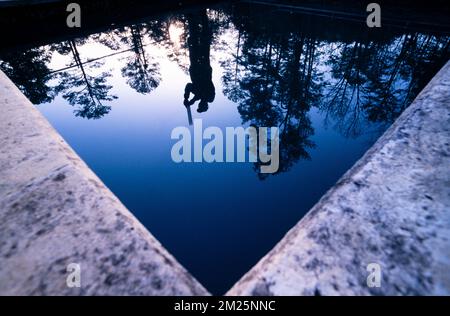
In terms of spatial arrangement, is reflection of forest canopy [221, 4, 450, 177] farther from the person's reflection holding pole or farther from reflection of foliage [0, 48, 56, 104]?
reflection of foliage [0, 48, 56, 104]

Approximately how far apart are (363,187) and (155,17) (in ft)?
35.7

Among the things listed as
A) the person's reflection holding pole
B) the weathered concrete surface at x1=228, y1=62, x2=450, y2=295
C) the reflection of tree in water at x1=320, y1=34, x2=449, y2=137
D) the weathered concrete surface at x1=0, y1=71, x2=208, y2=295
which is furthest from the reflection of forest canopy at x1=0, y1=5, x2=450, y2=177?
the weathered concrete surface at x1=0, y1=71, x2=208, y2=295

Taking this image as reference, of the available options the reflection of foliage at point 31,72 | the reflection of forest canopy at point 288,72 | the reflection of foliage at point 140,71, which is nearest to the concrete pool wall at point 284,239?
the reflection of forest canopy at point 288,72

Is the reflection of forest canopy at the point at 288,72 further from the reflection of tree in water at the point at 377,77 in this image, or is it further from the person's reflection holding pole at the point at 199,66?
the person's reflection holding pole at the point at 199,66

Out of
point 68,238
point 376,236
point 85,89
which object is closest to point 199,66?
point 85,89

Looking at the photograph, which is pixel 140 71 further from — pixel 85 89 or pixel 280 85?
pixel 280 85

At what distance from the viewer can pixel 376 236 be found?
1.05 metres

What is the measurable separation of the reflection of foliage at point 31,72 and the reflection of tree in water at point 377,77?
5208mm

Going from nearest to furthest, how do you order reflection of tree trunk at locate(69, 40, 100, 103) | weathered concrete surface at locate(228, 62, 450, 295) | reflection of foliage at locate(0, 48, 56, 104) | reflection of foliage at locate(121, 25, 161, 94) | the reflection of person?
1. weathered concrete surface at locate(228, 62, 450, 295)
2. reflection of tree trunk at locate(69, 40, 100, 103)
3. the reflection of person
4. reflection of foliage at locate(0, 48, 56, 104)
5. reflection of foliage at locate(121, 25, 161, 94)

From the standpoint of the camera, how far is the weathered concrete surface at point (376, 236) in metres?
0.89

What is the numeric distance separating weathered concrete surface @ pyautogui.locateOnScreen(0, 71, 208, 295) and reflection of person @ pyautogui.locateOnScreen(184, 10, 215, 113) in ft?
9.28

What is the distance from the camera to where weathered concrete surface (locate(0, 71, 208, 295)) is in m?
0.91

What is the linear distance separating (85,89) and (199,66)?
8.40 ft

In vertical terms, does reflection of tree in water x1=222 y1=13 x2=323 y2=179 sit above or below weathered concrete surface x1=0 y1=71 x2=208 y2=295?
below
